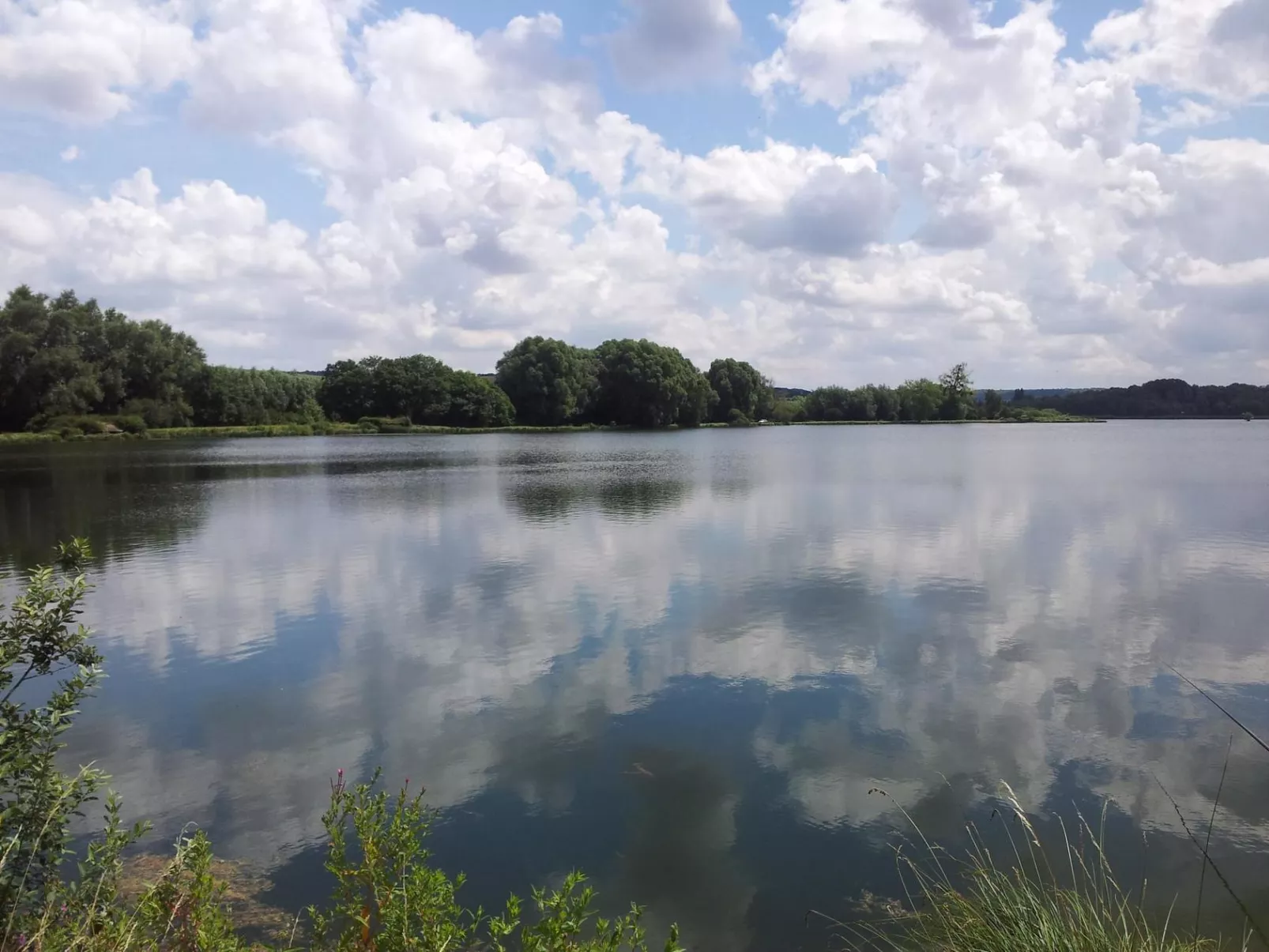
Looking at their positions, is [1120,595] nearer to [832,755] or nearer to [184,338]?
[832,755]

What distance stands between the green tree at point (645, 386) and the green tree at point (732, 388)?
10.3 meters

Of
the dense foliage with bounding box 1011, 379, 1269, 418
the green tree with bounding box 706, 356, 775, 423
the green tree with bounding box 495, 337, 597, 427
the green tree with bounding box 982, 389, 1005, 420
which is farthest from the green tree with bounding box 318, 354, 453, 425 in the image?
the dense foliage with bounding box 1011, 379, 1269, 418

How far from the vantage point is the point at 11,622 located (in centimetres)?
504

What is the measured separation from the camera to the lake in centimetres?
702

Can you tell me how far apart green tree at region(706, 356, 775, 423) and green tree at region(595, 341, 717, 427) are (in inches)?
404

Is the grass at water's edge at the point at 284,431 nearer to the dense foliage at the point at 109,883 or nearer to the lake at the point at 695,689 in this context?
the lake at the point at 695,689

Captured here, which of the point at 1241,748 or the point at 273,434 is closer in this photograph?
the point at 1241,748

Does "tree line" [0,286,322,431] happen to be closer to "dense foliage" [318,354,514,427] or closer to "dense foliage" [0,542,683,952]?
"dense foliage" [318,354,514,427]

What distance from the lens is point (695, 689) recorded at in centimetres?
1055

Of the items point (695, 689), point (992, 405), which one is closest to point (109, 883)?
point (695, 689)

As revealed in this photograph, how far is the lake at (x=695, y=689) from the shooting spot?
702 centimetres

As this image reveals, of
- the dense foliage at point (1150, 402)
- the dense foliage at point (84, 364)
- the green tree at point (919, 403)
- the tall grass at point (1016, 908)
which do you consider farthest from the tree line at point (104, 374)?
the dense foliage at point (1150, 402)

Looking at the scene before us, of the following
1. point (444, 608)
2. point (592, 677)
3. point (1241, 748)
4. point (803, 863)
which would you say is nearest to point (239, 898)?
point (803, 863)

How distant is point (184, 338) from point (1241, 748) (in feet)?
342
